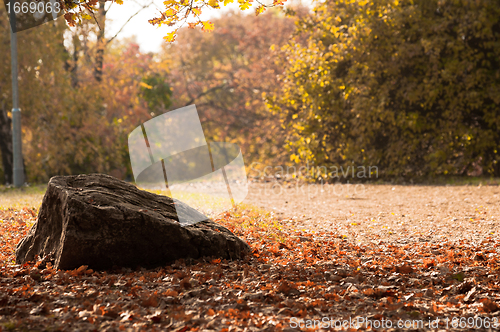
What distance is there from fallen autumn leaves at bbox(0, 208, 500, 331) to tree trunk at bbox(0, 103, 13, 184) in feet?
34.2

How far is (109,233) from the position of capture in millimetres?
3895

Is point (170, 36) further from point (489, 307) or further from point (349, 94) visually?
point (349, 94)

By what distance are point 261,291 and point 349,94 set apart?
9532 mm

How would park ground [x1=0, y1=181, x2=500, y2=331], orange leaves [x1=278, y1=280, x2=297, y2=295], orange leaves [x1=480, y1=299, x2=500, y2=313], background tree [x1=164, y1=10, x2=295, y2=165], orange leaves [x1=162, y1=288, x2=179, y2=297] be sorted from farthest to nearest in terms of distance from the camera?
background tree [x1=164, y1=10, x2=295, y2=165] < orange leaves [x1=278, y1=280, x2=297, y2=295] < orange leaves [x1=162, y1=288, x2=179, y2=297] < orange leaves [x1=480, y1=299, x2=500, y2=313] < park ground [x1=0, y1=181, x2=500, y2=331]

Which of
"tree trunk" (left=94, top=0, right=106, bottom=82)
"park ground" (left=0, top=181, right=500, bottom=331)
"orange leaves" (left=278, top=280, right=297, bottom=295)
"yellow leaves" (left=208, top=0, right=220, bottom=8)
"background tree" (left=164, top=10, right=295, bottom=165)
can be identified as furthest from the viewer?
"background tree" (left=164, top=10, right=295, bottom=165)

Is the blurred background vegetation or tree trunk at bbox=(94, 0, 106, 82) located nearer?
the blurred background vegetation

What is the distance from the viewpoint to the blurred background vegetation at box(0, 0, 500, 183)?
1066 cm

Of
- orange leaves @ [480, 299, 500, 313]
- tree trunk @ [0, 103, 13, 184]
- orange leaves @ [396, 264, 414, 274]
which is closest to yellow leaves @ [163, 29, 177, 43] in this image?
orange leaves @ [396, 264, 414, 274]

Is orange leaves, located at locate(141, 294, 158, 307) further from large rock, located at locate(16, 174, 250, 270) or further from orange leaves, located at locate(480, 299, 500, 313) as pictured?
orange leaves, located at locate(480, 299, 500, 313)

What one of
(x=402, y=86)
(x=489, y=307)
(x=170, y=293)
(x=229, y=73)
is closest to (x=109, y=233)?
(x=170, y=293)

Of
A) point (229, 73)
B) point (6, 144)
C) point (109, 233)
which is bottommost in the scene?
point (109, 233)

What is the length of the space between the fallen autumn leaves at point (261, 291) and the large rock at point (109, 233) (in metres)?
0.15

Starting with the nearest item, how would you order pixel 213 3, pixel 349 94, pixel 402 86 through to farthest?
pixel 213 3 < pixel 402 86 < pixel 349 94

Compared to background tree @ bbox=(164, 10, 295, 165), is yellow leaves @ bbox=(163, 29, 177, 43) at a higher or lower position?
lower
